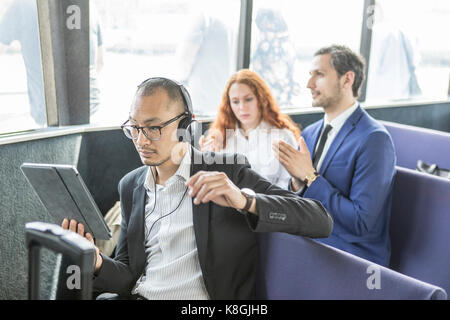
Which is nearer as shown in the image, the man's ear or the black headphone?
the black headphone

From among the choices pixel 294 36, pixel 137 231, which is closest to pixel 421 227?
pixel 137 231

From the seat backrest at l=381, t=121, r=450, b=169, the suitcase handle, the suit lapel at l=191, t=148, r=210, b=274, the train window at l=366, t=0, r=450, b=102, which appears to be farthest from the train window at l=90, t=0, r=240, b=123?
the suitcase handle

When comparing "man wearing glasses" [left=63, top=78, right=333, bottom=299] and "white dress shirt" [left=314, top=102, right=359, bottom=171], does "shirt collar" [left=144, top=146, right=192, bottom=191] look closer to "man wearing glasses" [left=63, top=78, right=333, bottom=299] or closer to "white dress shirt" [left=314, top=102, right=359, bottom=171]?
"man wearing glasses" [left=63, top=78, right=333, bottom=299]

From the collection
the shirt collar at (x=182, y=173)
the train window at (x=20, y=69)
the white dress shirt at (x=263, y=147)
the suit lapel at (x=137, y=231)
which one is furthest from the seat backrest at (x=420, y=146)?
the train window at (x=20, y=69)

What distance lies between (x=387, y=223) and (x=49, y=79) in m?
1.79

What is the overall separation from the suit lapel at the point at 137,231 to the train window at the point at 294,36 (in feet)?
7.39

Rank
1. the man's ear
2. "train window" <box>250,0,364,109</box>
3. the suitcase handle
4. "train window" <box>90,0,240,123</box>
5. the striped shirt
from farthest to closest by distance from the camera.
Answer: "train window" <box>250,0,364,109</box> → "train window" <box>90,0,240,123</box> → the man's ear → the striped shirt → the suitcase handle

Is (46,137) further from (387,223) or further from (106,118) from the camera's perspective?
(387,223)

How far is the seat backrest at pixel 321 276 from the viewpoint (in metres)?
1.17

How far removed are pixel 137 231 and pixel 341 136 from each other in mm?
1052

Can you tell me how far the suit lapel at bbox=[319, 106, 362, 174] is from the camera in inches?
87.2

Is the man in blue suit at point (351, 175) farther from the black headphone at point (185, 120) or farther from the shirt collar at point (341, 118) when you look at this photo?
the black headphone at point (185, 120)

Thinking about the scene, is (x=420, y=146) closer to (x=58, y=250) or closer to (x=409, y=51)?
(x=409, y=51)

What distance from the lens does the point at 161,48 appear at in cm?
329
